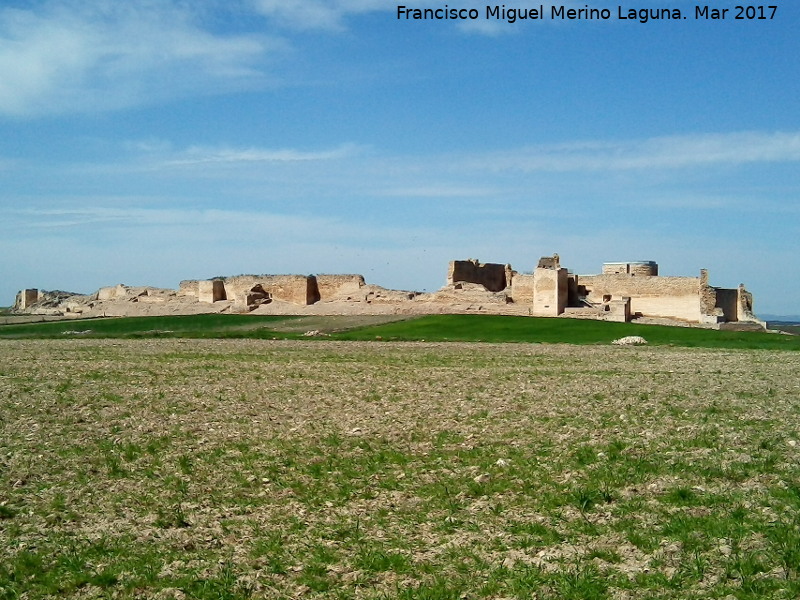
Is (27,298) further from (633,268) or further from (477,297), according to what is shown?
(633,268)

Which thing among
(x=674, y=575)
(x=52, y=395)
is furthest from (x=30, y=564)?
(x=52, y=395)

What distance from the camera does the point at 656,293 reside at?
49.2 meters

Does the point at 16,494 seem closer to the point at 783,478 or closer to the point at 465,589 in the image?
the point at 465,589

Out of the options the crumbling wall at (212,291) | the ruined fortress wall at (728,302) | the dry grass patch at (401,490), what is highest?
the crumbling wall at (212,291)

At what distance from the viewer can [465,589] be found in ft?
20.2

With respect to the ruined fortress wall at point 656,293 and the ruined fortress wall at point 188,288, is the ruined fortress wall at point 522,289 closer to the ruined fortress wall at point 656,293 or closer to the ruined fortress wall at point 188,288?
the ruined fortress wall at point 656,293

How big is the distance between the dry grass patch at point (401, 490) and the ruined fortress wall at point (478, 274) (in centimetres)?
3834

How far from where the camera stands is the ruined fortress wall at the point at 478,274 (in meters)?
55.6

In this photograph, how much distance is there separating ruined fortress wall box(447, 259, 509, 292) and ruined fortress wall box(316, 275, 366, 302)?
23.5ft

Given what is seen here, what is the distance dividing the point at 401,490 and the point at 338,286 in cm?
5109

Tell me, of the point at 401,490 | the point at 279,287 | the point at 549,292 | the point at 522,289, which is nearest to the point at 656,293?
the point at 549,292

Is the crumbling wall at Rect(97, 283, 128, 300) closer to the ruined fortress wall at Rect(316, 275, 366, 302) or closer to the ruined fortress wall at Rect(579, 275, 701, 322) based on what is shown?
the ruined fortress wall at Rect(316, 275, 366, 302)

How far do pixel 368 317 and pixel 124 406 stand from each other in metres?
35.6

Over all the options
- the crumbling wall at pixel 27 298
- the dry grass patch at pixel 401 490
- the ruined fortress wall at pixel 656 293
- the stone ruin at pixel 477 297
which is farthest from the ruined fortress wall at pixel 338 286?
the dry grass patch at pixel 401 490
